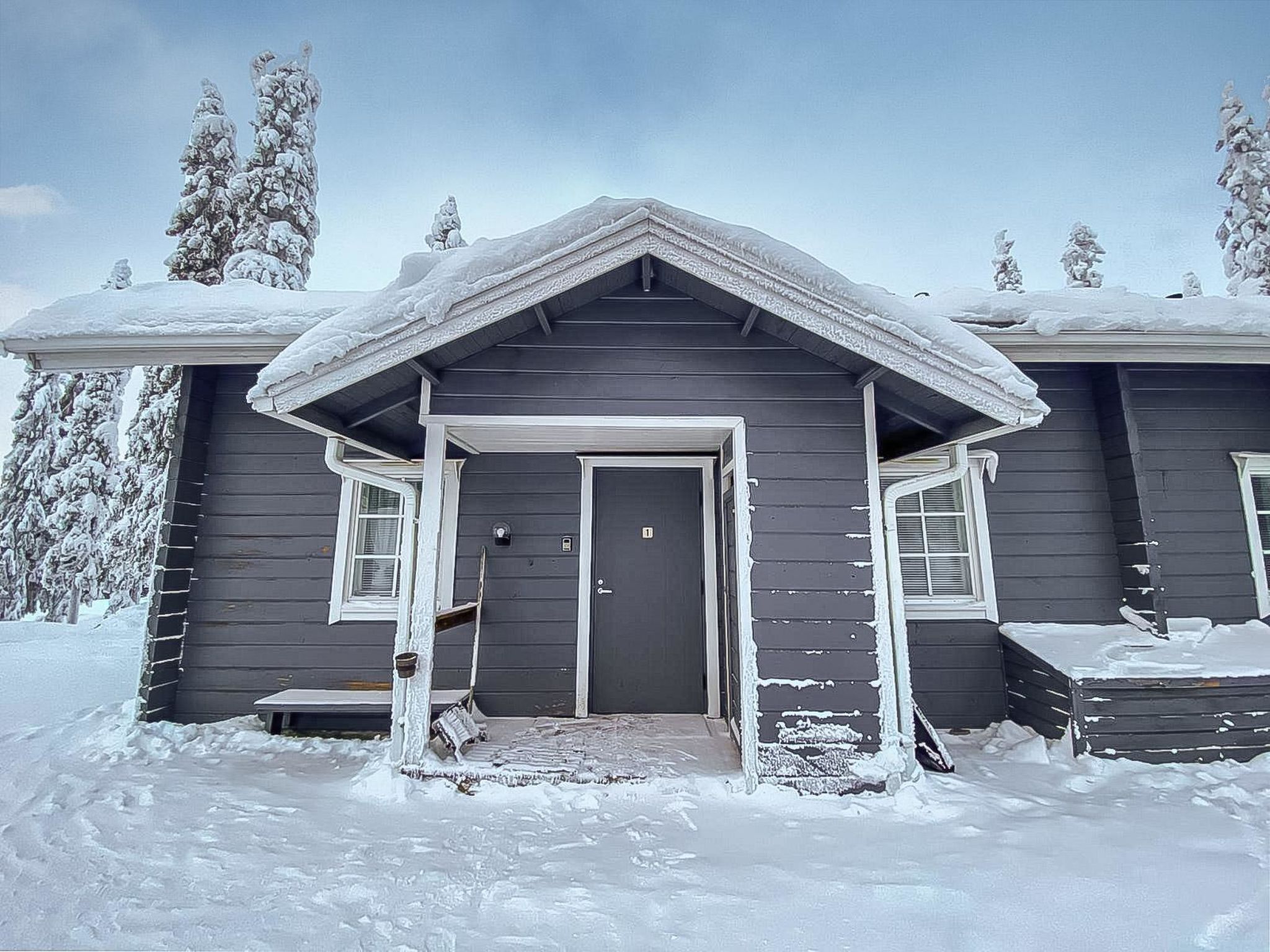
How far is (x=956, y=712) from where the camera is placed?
4004 mm

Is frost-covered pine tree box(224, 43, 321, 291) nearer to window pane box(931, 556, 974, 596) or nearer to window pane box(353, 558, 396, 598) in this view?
window pane box(353, 558, 396, 598)

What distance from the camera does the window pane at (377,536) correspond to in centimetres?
427

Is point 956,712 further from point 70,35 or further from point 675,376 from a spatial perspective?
point 70,35

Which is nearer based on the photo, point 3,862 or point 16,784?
point 3,862

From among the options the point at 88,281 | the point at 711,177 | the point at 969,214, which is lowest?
the point at 88,281

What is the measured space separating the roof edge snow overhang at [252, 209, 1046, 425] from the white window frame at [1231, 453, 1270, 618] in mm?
2991

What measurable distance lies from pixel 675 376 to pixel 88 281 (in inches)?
489

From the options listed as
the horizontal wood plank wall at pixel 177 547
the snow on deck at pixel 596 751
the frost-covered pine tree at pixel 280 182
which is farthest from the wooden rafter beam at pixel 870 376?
the frost-covered pine tree at pixel 280 182

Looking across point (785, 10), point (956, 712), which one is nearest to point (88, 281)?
point (785, 10)

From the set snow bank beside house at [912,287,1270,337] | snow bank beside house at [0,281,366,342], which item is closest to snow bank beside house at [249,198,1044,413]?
snow bank beside house at [912,287,1270,337]

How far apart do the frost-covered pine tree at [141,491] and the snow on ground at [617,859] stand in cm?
669

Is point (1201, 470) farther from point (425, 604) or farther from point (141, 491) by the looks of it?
point (141, 491)

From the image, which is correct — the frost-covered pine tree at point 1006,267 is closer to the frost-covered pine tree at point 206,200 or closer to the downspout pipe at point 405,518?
the downspout pipe at point 405,518

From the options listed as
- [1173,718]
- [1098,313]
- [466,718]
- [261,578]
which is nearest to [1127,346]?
[1098,313]
